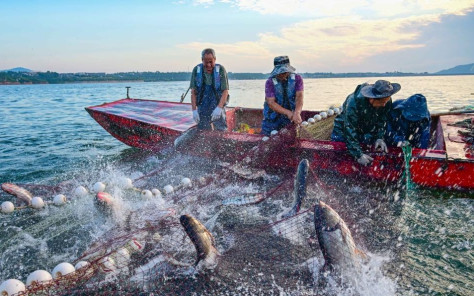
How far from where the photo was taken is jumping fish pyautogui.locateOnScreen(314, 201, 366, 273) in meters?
3.44

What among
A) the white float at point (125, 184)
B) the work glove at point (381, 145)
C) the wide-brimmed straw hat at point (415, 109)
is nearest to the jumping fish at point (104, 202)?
the white float at point (125, 184)

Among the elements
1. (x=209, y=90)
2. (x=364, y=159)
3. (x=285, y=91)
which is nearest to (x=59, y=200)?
(x=209, y=90)

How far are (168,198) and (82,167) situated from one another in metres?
4.74

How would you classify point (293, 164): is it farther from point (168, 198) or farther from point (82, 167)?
point (82, 167)

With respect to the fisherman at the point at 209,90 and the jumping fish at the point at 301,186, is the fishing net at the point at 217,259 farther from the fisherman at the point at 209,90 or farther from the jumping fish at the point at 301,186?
the fisherman at the point at 209,90

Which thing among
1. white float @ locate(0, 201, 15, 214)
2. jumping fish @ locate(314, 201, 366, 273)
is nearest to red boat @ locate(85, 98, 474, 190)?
jumping fish @ locate(314, 201, 366, 273)

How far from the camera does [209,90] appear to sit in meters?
7.54

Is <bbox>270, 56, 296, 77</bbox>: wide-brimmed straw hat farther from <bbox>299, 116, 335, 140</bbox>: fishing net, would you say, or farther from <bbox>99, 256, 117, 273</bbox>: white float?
<bbox>99, 256, 117, 273</bbox>: white float

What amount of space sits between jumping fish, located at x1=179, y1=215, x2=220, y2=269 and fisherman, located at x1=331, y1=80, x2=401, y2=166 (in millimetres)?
3098

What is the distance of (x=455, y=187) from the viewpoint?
17.7ft

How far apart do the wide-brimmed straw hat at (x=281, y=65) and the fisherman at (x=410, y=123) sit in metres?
2.23

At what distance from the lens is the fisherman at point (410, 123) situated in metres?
5.94

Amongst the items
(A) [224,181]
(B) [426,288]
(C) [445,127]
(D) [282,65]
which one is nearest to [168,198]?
(A) [224,181]

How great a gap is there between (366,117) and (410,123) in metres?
1.10
